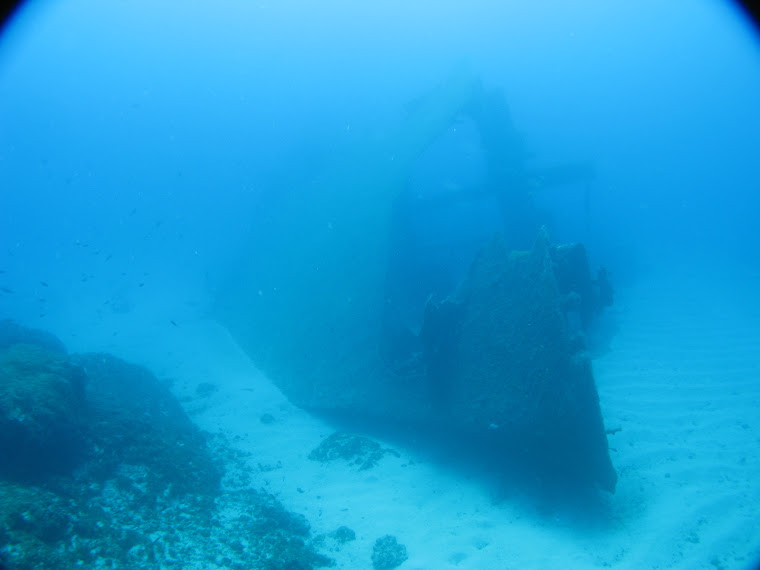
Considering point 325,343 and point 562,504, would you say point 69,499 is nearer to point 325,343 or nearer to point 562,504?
point 325,343

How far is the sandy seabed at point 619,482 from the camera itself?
446 centimetres

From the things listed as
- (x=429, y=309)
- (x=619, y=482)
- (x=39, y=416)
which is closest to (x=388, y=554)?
(x=429, y=309)

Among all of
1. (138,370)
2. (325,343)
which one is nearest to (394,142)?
(325,343)

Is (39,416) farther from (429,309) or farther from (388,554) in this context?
(429,309)

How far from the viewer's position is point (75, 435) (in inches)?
220

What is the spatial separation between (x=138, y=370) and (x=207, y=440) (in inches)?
145

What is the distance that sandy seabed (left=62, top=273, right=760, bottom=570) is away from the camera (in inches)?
176

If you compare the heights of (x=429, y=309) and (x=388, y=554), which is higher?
(x=429, y=309)

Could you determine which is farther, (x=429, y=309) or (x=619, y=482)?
(x=429, y=309)

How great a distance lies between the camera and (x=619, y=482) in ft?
17.1

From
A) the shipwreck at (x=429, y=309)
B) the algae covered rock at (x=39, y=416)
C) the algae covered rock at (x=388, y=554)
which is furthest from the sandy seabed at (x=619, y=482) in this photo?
the algae covered rock at (x=39, y=416)

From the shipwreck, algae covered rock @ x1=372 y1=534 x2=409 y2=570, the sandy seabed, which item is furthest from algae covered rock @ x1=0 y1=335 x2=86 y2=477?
algae covered rock @ x1=372 y1=534 x2=409 y2=570

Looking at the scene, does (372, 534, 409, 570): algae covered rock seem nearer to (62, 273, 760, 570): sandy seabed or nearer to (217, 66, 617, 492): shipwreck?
(62, 273, 760, 570): sandy seabed

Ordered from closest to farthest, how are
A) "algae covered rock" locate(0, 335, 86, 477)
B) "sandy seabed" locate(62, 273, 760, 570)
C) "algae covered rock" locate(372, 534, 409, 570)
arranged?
"sandy seabed" locate(62, 273, 760, 570), "algae covered rock" locate(372, 534, 409, 570), "algae covered rock" locate(0, 335, 86, 477)
